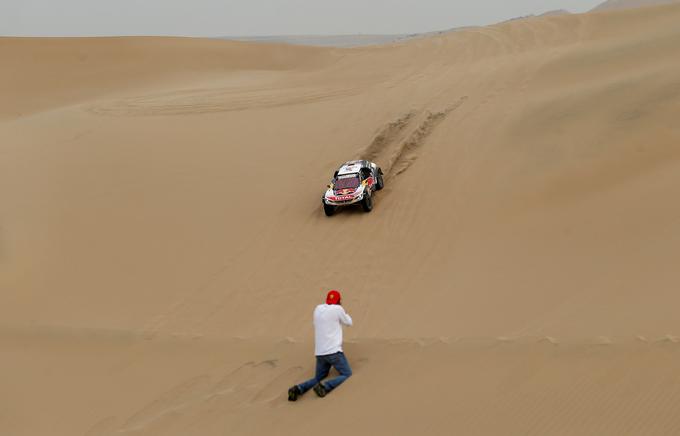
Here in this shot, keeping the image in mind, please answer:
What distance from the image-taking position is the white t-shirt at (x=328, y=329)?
9.31 meters

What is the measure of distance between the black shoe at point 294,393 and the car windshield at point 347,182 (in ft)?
25.4

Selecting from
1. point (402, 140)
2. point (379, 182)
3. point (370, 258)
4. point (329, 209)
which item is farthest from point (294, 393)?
point (402, 140)

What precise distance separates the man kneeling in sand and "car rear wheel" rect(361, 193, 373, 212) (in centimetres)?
680

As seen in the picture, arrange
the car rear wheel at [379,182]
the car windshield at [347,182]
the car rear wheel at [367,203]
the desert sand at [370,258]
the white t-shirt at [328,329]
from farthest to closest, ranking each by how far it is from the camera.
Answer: the car rear wheel at [379,182] → the car windshield at [347,182] → the car rear wheel at [367,203] → the white t-shirt at [328,329] → the desert sand at [370,258]

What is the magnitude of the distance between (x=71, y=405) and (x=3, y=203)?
32.1 feet

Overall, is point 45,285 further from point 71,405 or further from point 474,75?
point 474,75

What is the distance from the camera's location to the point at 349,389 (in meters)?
9.06

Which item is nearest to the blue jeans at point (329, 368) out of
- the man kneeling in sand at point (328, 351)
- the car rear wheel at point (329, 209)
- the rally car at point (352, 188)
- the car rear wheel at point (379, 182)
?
the man kneeling in sand at point (328, 351)

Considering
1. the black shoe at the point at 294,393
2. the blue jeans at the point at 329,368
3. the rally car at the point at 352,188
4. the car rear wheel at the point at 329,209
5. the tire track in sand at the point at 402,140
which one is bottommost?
the black shoe at the point at 294,393

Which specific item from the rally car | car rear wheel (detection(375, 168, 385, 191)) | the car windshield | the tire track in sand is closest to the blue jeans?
the rally car

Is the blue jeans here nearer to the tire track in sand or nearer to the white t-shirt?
the white t-shirt

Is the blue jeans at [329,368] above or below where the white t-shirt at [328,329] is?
below

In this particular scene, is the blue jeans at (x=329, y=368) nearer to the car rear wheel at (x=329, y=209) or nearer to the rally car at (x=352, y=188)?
the rally car at (x=352, y=188)

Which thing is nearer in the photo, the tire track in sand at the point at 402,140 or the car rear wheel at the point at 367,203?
the car rear wheel at the point at 367,203
